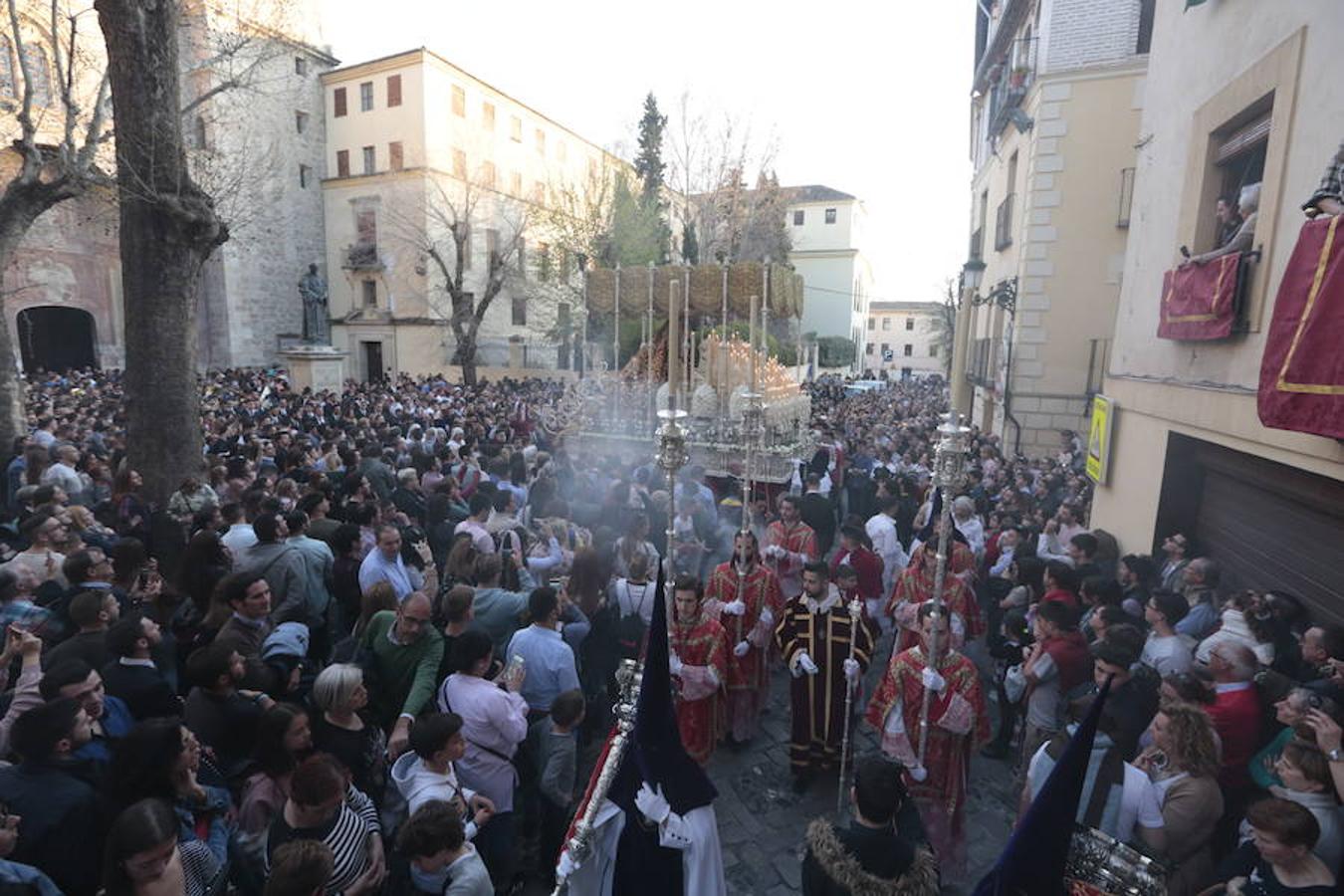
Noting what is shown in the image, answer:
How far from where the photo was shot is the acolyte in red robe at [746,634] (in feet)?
17.4

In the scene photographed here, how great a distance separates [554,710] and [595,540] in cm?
293

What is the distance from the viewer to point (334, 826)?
105 inches

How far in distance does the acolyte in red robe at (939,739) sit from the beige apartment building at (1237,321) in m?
2.47

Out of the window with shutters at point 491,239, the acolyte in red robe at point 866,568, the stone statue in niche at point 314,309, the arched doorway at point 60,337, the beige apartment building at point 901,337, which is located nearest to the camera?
the acolyte in red robe at point 866,568

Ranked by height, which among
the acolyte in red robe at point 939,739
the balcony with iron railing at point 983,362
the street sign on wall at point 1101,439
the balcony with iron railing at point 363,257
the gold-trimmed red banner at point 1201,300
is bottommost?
the acolyte in red robe at point 939,739

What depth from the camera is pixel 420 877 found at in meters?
2.67

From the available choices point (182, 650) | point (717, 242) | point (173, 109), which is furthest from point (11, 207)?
point (717, 242)

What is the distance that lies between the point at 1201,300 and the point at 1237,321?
0.51 meters

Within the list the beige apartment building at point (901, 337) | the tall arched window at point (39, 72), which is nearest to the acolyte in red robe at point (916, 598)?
the tall arched window at point (39, 72)

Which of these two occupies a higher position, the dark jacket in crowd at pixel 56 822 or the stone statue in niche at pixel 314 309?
the stone statue in niche at pixel 314 309

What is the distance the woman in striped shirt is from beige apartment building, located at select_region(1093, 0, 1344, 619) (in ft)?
17.5

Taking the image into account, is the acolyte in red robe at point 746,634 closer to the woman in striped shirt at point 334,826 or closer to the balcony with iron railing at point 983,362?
the woman in striped shirt at point 334,826

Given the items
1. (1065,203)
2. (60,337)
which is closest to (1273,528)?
(1065,203)

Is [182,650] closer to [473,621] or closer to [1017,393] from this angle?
[473,621]
